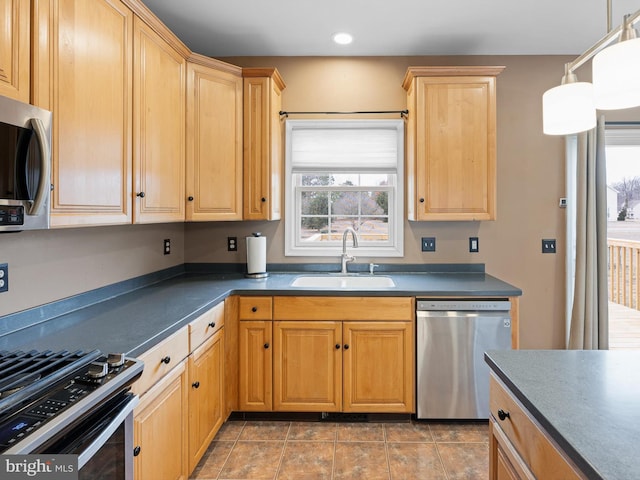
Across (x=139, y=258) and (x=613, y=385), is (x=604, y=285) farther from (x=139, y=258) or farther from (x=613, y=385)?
(x=139, y=258)

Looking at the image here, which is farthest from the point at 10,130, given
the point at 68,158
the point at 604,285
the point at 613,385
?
the point at 604,285

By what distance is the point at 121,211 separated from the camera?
1.92 meters

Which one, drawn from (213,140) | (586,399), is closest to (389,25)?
(213,140)

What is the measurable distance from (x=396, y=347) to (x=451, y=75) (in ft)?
6.27

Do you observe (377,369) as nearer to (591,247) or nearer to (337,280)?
(337,280)

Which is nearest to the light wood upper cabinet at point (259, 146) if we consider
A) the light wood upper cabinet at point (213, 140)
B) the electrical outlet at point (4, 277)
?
the light wood upper cabinet at point (213, 140)

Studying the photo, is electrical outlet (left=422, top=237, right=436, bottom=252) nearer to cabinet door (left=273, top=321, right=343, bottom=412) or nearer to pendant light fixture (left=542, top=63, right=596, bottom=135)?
cabinet door (left=273, top=321, right=343, bottom=412)

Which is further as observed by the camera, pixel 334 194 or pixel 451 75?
pixel 334 194

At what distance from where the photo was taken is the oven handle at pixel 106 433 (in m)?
1.02

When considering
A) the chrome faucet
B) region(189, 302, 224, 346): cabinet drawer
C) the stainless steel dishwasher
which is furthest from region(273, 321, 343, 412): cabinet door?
the chrome faucet

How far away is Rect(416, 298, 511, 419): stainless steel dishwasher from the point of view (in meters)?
2.55

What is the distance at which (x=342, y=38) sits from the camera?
9.57 feet

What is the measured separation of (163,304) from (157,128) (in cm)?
97

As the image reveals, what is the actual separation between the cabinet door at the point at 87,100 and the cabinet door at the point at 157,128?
87 mm
